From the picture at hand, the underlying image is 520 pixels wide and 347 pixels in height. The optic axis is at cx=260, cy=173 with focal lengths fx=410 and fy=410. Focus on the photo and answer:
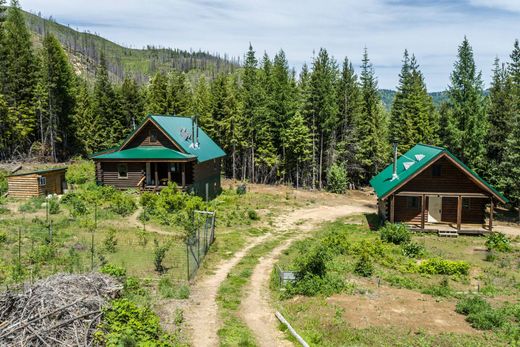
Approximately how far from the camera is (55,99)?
56469 mm

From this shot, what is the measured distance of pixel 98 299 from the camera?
12.9 m

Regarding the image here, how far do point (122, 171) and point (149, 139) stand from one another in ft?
13.0

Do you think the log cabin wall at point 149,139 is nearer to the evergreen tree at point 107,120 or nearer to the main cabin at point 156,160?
the main cabin at point 156,160

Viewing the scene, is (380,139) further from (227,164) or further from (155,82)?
(155,82)

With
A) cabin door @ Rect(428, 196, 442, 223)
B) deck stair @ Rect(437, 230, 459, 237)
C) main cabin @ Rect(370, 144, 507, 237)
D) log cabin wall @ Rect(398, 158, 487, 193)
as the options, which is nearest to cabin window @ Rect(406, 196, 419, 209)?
main cabin @ Rect(370, 144, 507, 237)

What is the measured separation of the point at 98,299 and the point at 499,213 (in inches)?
1646

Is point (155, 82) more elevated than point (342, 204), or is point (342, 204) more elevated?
point (155, 82)

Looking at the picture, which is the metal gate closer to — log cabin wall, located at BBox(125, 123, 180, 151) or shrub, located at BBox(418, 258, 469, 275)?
shrub, located at BBox(418, 258, 469, 275)

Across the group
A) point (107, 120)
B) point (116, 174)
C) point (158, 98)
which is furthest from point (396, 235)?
point (107, 120)

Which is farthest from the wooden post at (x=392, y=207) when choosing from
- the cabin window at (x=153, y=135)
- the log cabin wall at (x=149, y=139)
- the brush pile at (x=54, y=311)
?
the brush pile at (x=54, y=311)

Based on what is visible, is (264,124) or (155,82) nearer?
(264,124)

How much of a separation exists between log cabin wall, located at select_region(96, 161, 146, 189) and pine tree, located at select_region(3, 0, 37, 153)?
69.4 feet

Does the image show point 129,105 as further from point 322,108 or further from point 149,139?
point 322,108

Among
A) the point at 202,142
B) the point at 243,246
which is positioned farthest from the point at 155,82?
the point at 243,246
